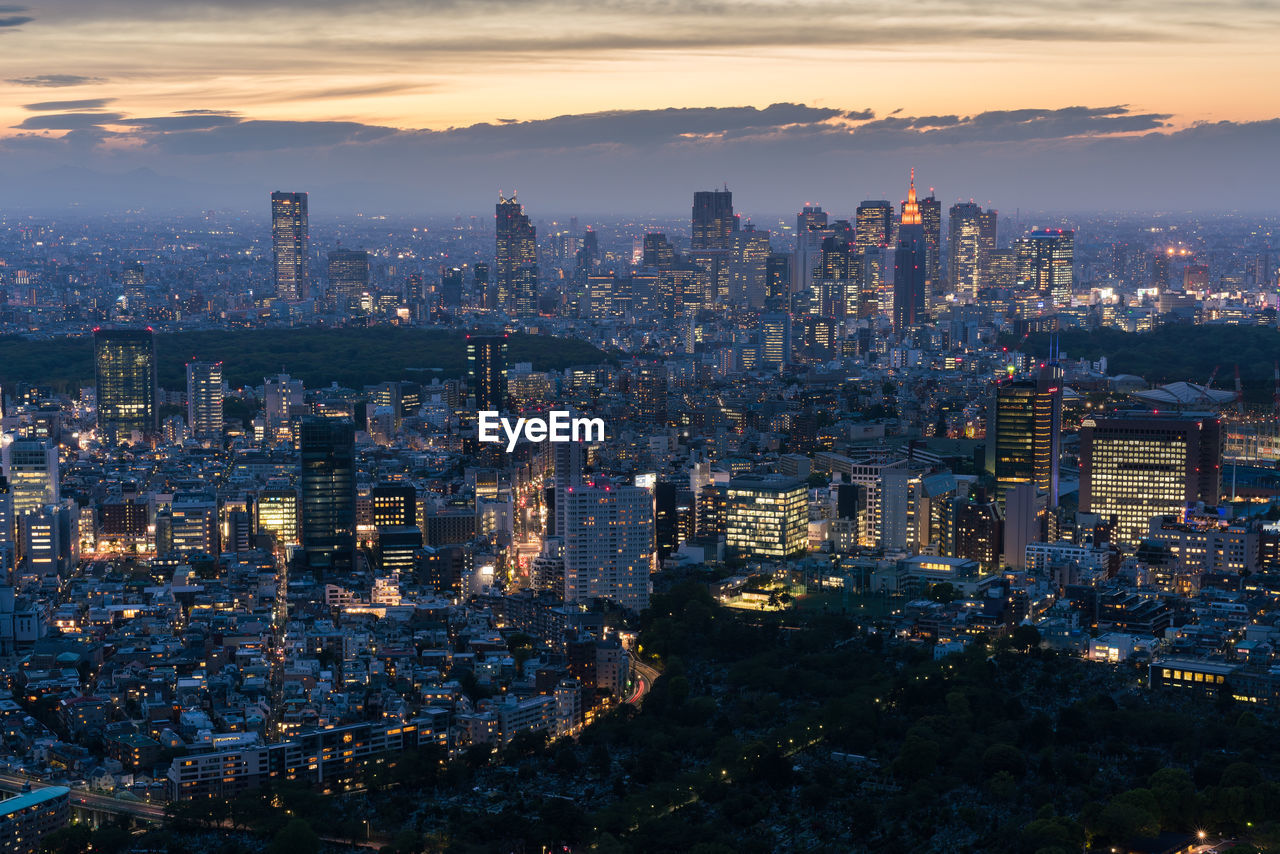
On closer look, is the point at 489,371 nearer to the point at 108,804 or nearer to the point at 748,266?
the point at 108,804

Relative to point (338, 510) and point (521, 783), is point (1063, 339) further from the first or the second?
point (521, 783)

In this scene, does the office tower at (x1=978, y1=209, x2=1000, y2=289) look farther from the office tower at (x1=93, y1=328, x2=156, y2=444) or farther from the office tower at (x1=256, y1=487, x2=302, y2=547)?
the office tower at (x1=256, y1=487, x2=302, y2=547)

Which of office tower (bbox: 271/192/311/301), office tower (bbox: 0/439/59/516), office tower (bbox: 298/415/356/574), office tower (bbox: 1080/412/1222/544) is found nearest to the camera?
office tower (bbox: 298/415/356/574)

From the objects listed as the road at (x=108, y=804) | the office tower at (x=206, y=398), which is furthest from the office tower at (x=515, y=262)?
the road at (x=108, y=804)

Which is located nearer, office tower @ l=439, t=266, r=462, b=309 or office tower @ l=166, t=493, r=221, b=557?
office tower @ l=166, t=493, r=221, b=557

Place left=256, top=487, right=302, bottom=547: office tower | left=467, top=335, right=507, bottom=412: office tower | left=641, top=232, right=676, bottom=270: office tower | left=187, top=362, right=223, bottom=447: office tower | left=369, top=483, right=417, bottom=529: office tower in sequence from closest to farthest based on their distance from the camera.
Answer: left=369, top=483, right=417, bottom=529: office tower < left=256, top=487, right=302, bottom=547: office tower < left=187, top=362, right=223, bottom=447: office tower < left=467, top=335, right=507, bottom=412: office tower < left=641, top=232, right=676, bottom=270: office tower

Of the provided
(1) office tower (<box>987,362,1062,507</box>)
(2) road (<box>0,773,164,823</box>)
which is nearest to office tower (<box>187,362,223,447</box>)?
(1) office tower (<box>987,362,1062,507</box>)

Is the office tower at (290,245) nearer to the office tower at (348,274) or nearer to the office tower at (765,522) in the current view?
the office tower at (348,274)

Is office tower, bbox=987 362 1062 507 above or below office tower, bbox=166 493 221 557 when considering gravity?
above

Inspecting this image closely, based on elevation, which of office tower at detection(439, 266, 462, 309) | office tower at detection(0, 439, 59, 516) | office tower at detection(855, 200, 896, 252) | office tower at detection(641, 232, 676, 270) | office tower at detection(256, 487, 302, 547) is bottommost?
office tower at detection(256, 487, 302, 547)
